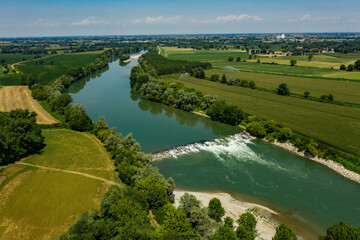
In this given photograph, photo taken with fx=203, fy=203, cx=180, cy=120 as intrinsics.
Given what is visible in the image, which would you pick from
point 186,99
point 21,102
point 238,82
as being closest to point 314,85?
point 238,82

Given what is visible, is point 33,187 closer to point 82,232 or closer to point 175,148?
point 82,232

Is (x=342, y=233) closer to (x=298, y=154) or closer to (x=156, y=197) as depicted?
(x=156, y=197)

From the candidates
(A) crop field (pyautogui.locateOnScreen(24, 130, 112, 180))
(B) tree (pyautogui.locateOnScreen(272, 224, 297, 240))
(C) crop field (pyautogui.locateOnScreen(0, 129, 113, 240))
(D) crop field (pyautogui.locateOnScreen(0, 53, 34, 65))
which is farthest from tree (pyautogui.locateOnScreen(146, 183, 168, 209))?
(D) crop field (pyautogui.locateOnScreen(0, 53, 34, 65))

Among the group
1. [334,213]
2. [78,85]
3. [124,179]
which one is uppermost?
[78,85]

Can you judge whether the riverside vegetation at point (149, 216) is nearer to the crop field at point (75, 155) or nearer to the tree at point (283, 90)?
the crop field at point (75, 155)

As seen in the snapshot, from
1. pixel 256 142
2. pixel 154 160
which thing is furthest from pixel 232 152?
pixel 154 160
